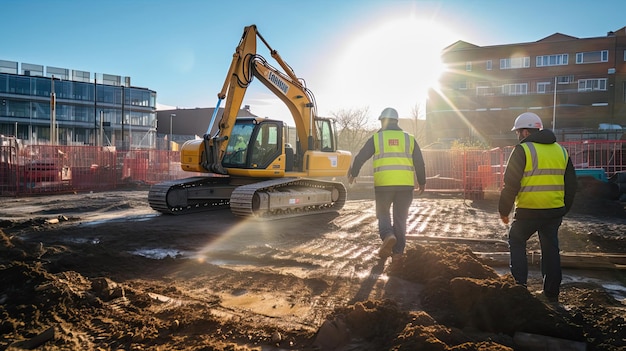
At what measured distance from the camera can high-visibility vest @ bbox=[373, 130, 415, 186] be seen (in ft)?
20.7

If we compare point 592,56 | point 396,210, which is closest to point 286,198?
point 396,210

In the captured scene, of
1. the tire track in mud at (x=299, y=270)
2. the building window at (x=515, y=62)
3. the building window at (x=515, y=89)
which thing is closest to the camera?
the tire track in mud at (x=299, y=270)

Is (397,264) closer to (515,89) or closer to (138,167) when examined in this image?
(138,167)

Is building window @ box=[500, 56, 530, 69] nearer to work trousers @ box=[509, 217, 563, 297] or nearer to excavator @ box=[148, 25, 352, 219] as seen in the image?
excavator @ box=[148, 25, 352, 219]

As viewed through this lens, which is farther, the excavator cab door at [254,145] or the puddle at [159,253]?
the excavator cab door at [254,145]

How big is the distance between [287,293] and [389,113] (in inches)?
117

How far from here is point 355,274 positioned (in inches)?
223

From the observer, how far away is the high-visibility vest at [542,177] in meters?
4.62

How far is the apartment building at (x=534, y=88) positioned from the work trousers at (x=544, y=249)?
42.8 meters

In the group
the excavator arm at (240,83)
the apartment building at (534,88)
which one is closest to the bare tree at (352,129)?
the apartment building at (534,88)

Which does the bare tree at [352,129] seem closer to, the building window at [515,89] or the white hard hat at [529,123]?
the building window at [515,89]

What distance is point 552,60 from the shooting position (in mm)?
46219

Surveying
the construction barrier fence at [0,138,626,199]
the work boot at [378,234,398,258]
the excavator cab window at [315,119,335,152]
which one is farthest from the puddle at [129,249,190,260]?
the construction barrier fence at [0,138,626,199]

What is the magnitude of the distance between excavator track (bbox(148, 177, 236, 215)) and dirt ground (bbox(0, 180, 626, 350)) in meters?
1.83
